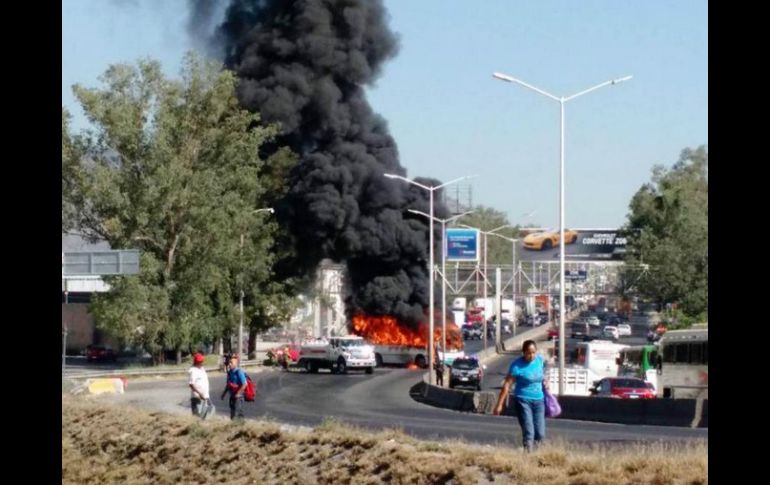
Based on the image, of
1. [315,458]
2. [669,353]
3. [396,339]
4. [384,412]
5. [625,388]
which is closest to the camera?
[315,458]

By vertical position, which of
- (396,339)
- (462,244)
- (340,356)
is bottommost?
(340,356)

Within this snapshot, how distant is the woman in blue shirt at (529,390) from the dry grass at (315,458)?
41 centimetres

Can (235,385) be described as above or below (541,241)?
below

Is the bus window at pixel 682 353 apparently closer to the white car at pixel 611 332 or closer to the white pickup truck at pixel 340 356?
the white pickup truck at pixel 340 356

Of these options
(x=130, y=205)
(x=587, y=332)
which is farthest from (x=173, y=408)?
(x=587, y=332)

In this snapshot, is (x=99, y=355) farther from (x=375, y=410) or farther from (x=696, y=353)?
(x=696, y=353)

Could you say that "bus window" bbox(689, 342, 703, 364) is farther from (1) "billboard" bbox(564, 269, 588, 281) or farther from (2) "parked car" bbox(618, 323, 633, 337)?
(2) "parked car" bbox(618, 323, 633, 337)

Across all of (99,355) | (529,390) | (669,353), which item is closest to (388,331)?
(99,355)

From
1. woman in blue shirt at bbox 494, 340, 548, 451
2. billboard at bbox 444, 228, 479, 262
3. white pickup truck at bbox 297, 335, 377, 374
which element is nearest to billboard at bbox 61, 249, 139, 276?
white pickup truck at bbox 297, 335, 377, 374

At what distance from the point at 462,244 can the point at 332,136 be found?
34.2ft

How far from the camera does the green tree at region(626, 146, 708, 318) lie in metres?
81.3

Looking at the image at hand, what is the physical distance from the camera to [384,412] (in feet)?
115

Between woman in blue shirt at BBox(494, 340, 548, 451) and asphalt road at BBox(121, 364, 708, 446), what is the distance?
14.3 feet
